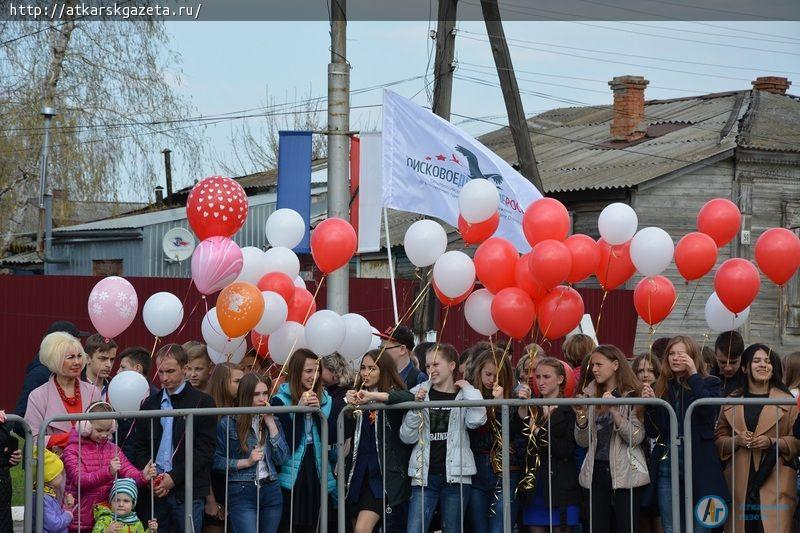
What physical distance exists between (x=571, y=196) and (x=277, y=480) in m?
17.6

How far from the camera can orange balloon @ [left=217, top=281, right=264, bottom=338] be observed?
24.1ft

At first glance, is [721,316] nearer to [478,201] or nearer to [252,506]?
[478,201]

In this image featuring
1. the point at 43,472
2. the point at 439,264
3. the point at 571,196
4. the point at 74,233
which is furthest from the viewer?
the point at 74,233

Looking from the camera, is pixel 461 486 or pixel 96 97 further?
pixel 96 97

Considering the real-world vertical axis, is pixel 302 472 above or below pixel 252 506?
above

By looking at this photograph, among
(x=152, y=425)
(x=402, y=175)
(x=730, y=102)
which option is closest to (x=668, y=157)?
(x=730, y=102)

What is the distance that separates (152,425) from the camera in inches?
267

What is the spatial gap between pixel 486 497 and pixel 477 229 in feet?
6.90

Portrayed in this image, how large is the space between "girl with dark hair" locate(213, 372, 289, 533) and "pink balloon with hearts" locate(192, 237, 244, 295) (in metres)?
0.73

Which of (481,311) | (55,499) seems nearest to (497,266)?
(481,311)

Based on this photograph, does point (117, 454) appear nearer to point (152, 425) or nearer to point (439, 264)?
point (152, 425)

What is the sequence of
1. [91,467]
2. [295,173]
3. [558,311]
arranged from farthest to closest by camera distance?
[295,173], [558,311], [91,467]

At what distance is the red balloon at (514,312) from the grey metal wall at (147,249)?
1694 centimetres

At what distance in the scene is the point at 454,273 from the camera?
802 centimetres
